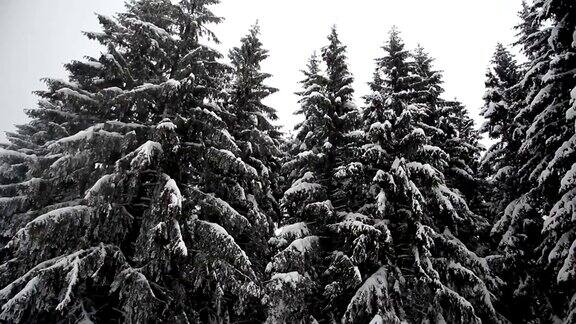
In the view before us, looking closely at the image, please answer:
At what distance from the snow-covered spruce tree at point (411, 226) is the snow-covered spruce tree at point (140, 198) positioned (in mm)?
4301

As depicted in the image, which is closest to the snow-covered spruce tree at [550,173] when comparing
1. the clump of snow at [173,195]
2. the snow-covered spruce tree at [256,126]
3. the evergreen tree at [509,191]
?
the evergreen tree at [509,191]

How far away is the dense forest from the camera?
10727mm

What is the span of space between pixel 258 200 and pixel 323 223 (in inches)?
126

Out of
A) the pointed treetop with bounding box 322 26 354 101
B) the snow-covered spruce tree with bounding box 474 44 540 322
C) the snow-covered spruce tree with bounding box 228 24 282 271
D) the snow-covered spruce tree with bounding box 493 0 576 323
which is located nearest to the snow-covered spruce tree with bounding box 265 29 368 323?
the pointed treetop with bounding box 322 26 354 101

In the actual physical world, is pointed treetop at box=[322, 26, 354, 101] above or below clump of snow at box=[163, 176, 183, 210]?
above

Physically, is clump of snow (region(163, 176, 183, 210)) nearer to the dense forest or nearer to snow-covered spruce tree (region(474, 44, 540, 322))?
the dense forest

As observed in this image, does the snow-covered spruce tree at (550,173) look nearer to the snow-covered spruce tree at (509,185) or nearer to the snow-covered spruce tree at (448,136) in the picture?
the snow-covered spruce tree at (509,185)

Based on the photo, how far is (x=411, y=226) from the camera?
14.0 meters

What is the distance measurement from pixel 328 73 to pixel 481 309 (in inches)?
444

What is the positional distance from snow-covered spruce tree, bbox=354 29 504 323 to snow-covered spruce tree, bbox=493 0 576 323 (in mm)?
2045

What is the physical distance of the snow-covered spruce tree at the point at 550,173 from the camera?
1170 centimetres

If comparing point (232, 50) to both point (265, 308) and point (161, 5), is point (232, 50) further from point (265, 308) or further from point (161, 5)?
point (265, 308)

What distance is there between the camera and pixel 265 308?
1331 centimetres

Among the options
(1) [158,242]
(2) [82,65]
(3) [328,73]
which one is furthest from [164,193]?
(3) [328,73]
